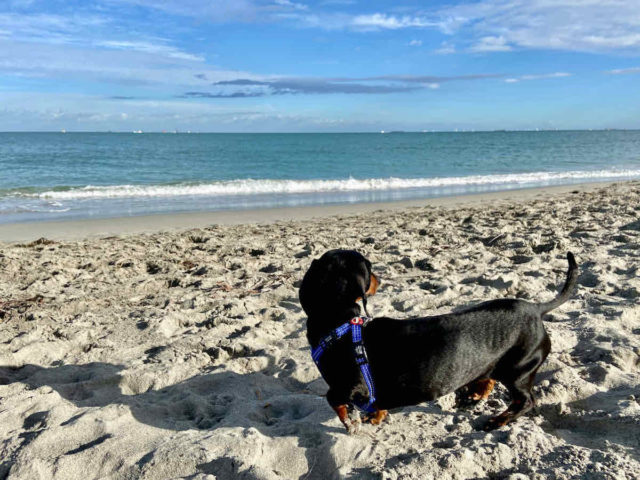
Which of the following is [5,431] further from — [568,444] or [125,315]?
[568,444]

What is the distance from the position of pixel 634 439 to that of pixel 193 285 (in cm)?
397

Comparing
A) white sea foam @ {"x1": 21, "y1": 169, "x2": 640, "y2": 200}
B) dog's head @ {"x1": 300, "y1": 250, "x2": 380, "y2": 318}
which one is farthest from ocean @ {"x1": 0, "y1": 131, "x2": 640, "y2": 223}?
dog's head @ {"x1": 300, "y1": 250, "x2": 380, "y2": 318}

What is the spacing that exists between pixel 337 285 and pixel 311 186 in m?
14.6

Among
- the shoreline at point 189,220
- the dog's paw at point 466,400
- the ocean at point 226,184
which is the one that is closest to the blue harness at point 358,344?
the dog's paw at point 466,400

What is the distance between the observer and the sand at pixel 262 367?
226 centimetres

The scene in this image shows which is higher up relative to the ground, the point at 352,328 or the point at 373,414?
the point at 352,328

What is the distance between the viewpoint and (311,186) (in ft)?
56.2

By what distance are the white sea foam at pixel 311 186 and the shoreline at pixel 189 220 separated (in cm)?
419

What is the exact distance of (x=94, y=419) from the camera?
255cm

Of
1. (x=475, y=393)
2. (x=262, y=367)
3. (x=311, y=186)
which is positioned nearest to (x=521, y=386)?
(x=475, y=393)

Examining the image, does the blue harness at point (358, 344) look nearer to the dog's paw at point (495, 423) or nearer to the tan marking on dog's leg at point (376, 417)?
the tan marking on dog's leg at point (376, 417)

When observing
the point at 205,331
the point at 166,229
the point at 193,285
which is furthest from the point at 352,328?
the point at 166,229

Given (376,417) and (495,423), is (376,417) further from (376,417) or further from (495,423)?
(495,423)

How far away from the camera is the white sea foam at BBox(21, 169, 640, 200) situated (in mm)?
15000
